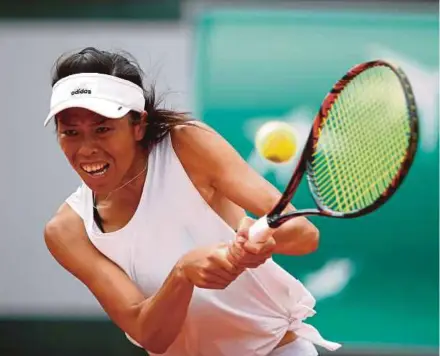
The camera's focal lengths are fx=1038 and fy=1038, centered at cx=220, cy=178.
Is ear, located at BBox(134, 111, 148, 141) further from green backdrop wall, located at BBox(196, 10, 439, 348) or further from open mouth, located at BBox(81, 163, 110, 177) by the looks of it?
green backdrop wall, located at BBox(196, 10, 439, 348)

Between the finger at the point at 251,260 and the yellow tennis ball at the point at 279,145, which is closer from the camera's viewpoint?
the finger at the point at 251,260

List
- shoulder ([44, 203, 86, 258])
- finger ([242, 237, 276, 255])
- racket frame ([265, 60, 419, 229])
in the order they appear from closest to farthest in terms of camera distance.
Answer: racket frame ([265, 60, 419, 229]) < finger ([242, 237, 276, 255]) < shoulder ([44, 203, 86, 258])

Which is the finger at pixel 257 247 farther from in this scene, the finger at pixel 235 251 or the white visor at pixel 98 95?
the white visor at pixel 98 95

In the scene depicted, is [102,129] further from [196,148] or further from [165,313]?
[165,313]

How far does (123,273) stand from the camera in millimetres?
2299

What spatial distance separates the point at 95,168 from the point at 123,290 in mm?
281

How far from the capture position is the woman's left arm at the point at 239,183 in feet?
6.92

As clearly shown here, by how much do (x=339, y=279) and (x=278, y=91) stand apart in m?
0.75

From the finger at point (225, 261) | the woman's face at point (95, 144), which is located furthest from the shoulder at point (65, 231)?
the finger at point (225, 261)

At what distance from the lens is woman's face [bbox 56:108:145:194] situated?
7.07 feet

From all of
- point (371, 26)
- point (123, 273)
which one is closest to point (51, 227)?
point (123, 273)

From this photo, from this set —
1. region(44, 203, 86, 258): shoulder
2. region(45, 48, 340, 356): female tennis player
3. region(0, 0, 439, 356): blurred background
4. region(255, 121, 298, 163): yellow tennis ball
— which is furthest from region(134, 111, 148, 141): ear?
region(0, 0, 439, 356): blurred background

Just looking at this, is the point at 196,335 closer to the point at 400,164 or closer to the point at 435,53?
the point at 400,164

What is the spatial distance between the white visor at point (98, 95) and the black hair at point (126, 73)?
0.03 metres
